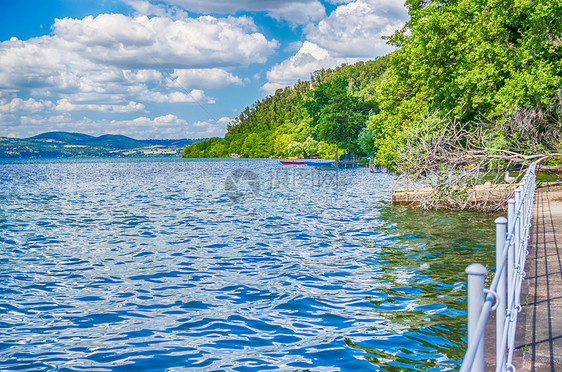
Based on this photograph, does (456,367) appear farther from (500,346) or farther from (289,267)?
(289,267)

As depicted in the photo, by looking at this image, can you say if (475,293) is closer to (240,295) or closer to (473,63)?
(240,295)

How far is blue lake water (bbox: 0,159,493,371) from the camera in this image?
27.0ft

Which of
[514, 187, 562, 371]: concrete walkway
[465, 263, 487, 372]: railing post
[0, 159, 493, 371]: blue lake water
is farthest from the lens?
[0, 159, 493, 371]: blue lake water

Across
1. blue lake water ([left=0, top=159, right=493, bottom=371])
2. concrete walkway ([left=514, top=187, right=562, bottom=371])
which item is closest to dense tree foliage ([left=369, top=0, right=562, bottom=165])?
blue lake water ([left=0, top=159, right=493, bottom=371])

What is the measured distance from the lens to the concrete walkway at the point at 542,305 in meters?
5.33

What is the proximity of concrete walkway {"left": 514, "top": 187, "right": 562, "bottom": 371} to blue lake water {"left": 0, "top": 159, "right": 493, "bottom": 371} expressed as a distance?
143cm

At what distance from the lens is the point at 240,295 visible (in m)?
11.7

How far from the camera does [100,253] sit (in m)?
17.3

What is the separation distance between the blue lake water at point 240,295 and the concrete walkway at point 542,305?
143 centimetres

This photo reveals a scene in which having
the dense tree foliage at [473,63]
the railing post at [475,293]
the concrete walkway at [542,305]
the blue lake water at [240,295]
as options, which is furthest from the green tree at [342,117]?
the railing post at [475,293]

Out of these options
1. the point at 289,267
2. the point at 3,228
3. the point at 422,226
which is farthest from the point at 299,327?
the point at 3,228

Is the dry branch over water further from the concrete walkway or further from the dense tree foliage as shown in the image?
the concrete walkway

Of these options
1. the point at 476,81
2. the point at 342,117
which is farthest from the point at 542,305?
the point at 342,117

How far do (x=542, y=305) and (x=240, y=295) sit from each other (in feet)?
21.9
